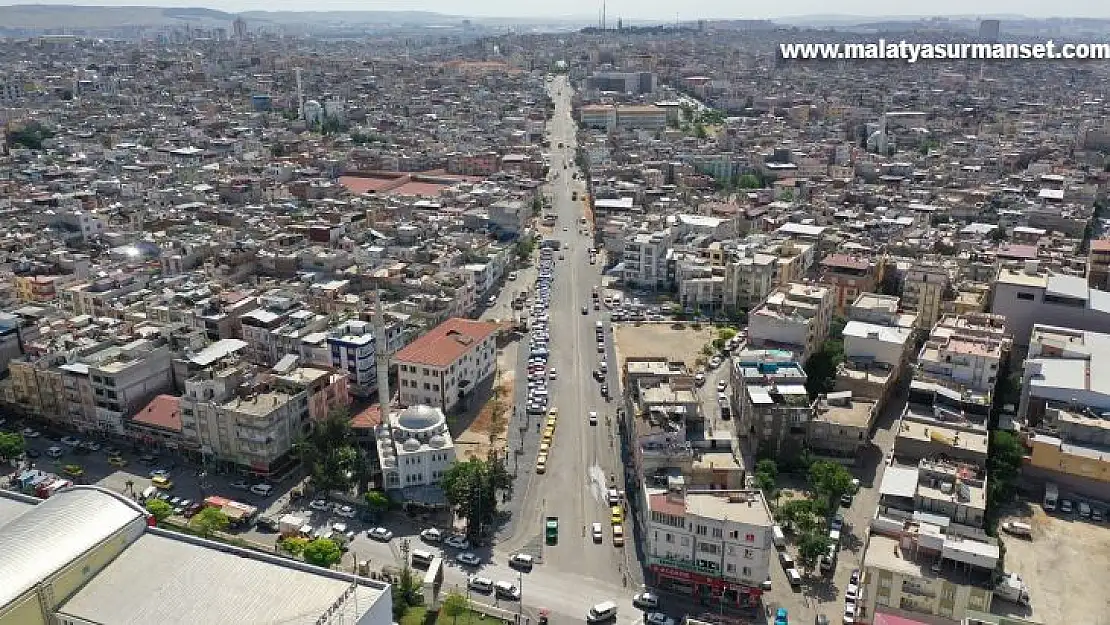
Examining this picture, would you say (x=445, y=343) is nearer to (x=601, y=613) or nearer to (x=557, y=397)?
(x=557, y=397)

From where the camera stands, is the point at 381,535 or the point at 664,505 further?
the point at 381,535

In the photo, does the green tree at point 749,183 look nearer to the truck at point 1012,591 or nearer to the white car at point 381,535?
the truck at point 1012,591

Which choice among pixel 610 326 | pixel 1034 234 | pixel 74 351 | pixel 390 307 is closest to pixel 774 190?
pixel 1034 234

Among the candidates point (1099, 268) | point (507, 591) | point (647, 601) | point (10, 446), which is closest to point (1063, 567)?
point (647, 601)

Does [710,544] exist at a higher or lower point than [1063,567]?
higher

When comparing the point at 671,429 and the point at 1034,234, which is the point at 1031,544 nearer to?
the point at 671,429

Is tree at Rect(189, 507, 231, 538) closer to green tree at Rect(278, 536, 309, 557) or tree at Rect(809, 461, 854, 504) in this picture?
green tree at Rect(278, 536, 309, 557)

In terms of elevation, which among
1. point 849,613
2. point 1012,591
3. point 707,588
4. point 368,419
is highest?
point 368,419
